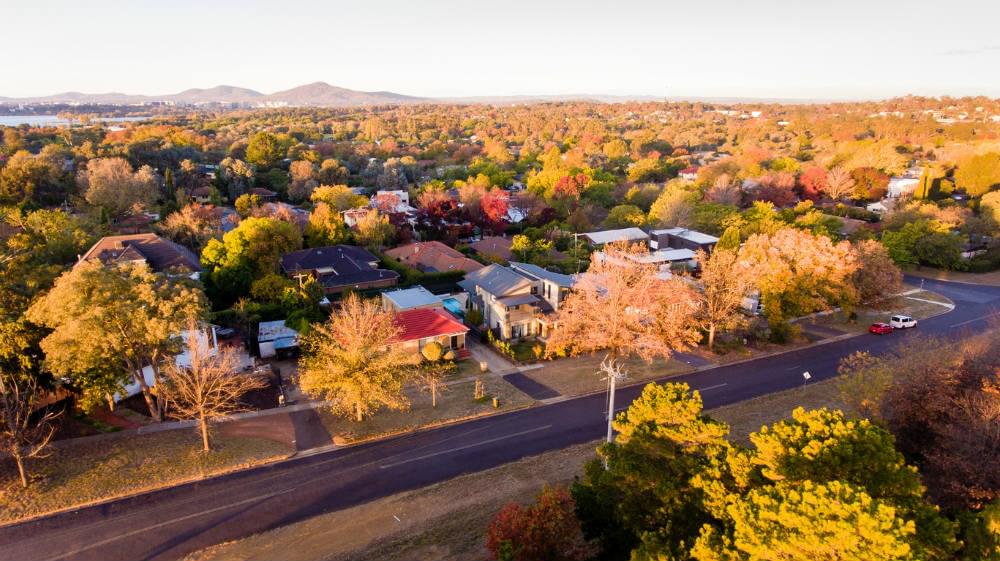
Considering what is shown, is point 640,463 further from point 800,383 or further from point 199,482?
point 800,383

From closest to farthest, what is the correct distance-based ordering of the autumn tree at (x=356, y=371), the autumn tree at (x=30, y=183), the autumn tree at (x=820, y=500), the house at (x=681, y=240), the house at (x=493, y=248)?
the autumn tree at (x=820, y=500) → the autumn tree at (x=356, y=371) → the house at (x=493, y=248) → the house at (x=681, y=240) → the autumn tree at (x=30, y=183)

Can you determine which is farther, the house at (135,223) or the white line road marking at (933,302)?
the house at (135,223)

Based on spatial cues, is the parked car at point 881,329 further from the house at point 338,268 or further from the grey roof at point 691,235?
the house at point 338,268

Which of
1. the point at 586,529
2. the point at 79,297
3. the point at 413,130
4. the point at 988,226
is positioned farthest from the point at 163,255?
the point at 413,130

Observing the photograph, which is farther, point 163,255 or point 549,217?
point 549,217

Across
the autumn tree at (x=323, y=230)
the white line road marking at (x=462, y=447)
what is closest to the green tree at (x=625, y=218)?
the autumn tree at (x=323, y=230)

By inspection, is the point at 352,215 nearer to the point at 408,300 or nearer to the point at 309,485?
the point at 408,300

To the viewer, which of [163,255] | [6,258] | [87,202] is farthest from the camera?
[87,202]
